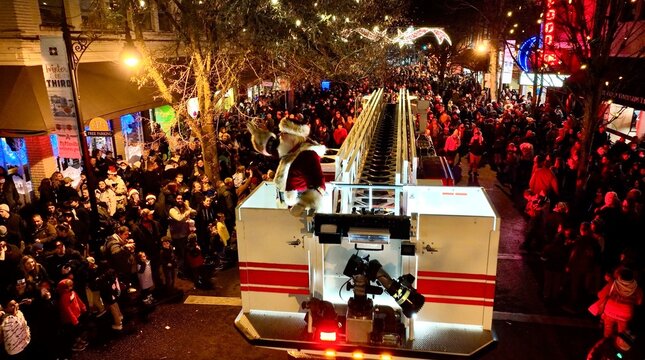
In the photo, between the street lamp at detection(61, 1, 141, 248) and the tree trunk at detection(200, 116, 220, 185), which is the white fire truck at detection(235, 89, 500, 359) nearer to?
the street lamp at detection(61, 1, 141, 248)

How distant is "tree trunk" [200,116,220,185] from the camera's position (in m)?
13.5

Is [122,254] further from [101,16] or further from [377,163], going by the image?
[101,16]

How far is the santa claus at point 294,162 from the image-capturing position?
16.5ft

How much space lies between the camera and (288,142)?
525 cm

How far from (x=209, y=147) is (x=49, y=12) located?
6.17 metres

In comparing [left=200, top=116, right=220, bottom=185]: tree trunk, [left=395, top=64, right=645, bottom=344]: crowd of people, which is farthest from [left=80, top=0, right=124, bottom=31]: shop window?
[left=395, top=64, right=645, bottom=344]: crowd of people

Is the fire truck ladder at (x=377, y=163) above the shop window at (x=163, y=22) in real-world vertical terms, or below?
below

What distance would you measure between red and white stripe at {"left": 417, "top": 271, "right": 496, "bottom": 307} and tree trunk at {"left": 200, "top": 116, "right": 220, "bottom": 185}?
981 cm

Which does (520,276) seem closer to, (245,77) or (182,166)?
(182,166)

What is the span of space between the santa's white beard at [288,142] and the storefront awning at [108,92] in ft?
32.9

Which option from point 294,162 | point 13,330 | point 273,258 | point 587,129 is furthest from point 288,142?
point 587,129

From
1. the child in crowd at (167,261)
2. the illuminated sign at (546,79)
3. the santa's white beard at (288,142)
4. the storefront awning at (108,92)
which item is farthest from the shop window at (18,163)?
the illuminated sign at (546,79)

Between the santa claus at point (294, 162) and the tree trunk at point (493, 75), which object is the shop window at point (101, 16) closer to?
the santa claus at point (294, 162)

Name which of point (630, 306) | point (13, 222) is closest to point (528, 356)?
point (630, 306)
